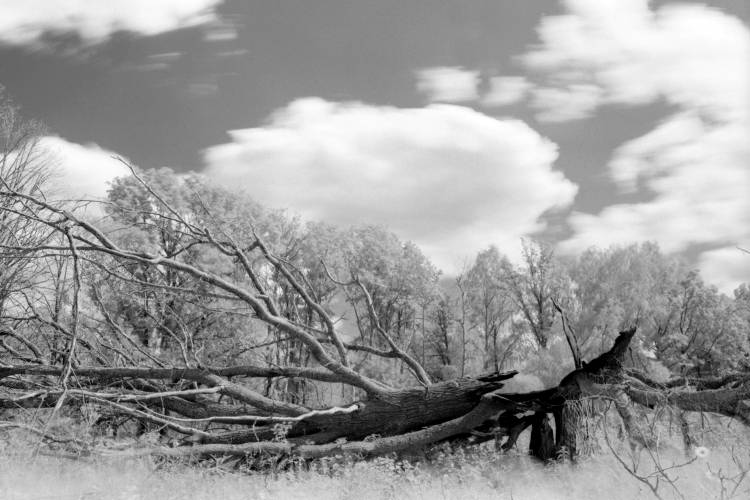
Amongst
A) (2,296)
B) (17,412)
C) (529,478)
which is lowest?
(529,478)

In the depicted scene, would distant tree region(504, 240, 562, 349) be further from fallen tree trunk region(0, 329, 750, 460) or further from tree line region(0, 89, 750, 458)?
fallen tree trunk region(0, 329, 750, 460)

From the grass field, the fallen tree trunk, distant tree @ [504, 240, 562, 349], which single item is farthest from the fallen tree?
distant tree @ [504, 240, 562, 349]

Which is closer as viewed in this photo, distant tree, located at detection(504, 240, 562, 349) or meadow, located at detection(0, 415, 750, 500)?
meadow, located at detection(0, 415, 750, 500)

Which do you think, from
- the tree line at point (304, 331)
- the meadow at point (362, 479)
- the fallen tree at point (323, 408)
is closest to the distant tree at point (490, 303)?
the tree line at point (304, 331)

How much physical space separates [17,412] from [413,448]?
7257mm

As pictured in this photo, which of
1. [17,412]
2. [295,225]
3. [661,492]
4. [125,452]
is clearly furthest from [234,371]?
[295,225]

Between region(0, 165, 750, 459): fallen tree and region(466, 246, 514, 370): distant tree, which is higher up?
region(466, 246, 514, 370): distant tree

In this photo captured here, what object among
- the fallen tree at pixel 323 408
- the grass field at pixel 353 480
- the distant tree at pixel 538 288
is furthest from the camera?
the distant tree at pixel 538 288

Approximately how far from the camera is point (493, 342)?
34969 millimetres

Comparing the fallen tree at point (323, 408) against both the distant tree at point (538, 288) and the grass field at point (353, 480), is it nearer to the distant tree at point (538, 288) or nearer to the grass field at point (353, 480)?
the grass field at point (353, 480)

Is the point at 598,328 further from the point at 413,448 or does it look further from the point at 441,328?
the point at 413,448

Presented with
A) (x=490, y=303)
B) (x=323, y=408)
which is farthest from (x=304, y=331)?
(x=490, y=303)

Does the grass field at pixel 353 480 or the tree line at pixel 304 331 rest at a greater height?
the tree line at pixel 304 331

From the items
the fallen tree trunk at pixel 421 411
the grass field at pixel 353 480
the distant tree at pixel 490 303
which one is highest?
the distant tree at pixel 490 303
